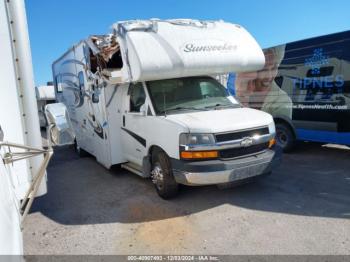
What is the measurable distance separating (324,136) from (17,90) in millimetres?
6181

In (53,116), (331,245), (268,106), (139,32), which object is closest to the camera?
(53,116)

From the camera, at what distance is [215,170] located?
422cm

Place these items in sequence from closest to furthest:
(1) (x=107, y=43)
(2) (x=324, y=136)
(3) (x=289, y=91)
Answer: (1) (x=107, y=43)
(2) (x=324, y=136)
(3) (x=289, y=91)

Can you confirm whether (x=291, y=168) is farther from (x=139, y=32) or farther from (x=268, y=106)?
(x=139, y=32)

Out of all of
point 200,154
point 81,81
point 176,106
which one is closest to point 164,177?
point 200,154

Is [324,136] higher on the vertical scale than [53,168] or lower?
higher

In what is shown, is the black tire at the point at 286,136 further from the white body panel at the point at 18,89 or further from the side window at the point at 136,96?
the white body panel at the point at 18,89

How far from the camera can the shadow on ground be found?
446 centimetres

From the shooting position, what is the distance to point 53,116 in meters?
3.12

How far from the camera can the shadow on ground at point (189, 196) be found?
4.46 m

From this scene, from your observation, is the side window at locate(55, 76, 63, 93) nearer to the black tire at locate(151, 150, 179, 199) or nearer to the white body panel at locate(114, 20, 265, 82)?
the white body panel at locate(114, 20, 265, 82)

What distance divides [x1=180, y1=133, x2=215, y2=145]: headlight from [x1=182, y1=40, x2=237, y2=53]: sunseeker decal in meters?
1.56

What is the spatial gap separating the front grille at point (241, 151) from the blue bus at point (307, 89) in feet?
8.51

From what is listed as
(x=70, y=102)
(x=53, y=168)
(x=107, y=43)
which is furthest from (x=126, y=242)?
(x=70, y=102)
